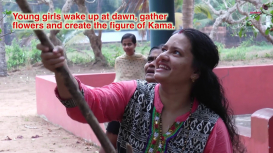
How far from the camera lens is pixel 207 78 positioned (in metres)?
1.84

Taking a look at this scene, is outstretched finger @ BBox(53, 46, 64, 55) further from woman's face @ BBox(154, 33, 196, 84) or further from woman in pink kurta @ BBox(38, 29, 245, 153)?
woman's face @ BBox(154, 33, 196, 84)

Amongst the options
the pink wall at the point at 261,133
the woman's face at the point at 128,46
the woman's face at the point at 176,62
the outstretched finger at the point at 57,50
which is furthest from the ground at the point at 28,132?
the outstretched finger at the point at 57,50

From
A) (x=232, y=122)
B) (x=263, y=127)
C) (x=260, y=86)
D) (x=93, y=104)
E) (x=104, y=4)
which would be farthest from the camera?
(x=104, y=4)

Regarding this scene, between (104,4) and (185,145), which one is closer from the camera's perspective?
(185,145)

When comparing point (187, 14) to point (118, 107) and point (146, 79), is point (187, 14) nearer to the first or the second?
point (146, 79)

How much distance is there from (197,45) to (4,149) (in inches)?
163

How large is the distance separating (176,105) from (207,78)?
21 cm

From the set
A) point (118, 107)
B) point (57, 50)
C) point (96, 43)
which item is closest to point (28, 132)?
point (118, 107)

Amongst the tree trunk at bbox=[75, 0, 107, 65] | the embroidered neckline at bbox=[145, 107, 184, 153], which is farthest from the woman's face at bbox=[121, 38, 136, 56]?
the tree trunk at bbox=[75, 0, 107, 65]

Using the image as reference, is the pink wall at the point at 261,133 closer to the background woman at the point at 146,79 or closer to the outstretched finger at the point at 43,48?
the background woman at the point at 146,79

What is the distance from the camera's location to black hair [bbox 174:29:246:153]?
5.83ft

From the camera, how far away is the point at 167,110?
1800mm

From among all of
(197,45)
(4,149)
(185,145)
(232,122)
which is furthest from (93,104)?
(4,149)

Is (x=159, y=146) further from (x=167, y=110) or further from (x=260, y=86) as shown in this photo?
(x=260, y=86)
